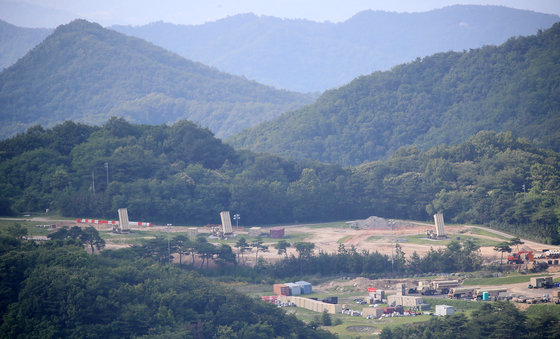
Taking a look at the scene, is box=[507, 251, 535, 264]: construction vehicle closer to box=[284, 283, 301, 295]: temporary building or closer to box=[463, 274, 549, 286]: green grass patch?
box=[463, 274, 549, 286]: green grass patch

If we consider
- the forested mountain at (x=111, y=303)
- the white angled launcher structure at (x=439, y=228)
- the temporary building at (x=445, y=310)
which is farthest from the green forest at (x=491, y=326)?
the white angled launcher structure at (x=439, y=228)

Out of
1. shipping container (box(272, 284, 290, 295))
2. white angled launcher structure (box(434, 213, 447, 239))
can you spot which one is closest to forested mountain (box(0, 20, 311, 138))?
white angled launcher structure (box(434, 213, 447, 239))

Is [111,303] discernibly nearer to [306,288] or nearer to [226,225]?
[306,288]

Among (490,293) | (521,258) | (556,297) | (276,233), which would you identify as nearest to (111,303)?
(490,293)

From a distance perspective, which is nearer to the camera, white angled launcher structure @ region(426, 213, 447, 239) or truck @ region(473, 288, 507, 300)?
truck @ region(473, 288, 507, 300)

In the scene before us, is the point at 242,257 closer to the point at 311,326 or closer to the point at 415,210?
the point at 311,326
